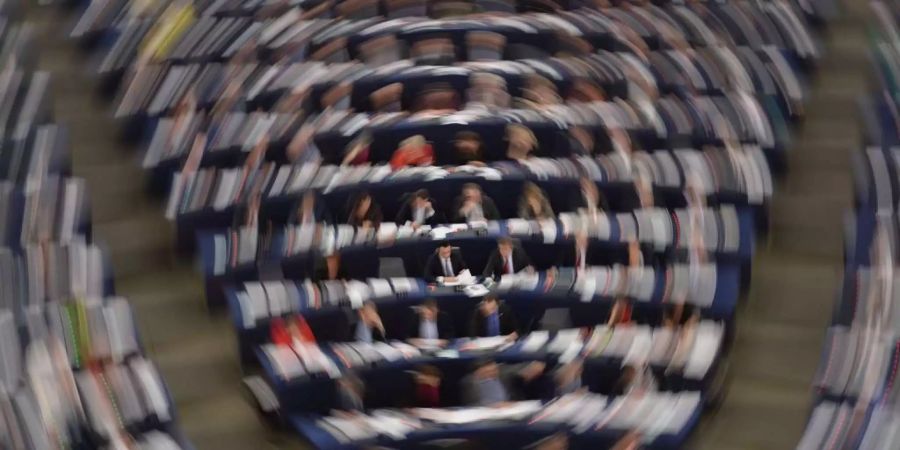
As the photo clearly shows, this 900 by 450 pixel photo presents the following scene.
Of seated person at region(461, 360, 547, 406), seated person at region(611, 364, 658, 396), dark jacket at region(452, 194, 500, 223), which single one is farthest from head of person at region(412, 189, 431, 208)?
seated person at region(611, 364, 658, 396)

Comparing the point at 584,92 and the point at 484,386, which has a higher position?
the point at 584,92

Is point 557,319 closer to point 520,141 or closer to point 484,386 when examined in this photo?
point 484,386

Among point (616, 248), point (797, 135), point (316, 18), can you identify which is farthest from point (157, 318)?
point (797, 135)

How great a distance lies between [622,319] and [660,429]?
1.97 feet

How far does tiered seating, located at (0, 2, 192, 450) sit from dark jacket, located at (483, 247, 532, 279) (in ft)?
4.92

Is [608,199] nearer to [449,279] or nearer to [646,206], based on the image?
[646,206]

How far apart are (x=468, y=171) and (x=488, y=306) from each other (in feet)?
2.20

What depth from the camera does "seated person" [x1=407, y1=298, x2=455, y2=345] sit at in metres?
3.55

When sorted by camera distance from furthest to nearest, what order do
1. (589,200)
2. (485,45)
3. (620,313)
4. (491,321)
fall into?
(485,45) < (589,200) < (491,321) < (620,313)

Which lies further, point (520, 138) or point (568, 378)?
point (520, 138)

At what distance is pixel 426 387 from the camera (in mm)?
3342


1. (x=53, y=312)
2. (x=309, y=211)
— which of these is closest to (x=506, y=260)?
(x=309, y=211)

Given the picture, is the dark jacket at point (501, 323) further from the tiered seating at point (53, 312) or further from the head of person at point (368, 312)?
the tiered seating at point (53, 312)

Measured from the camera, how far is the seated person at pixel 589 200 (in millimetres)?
3711
